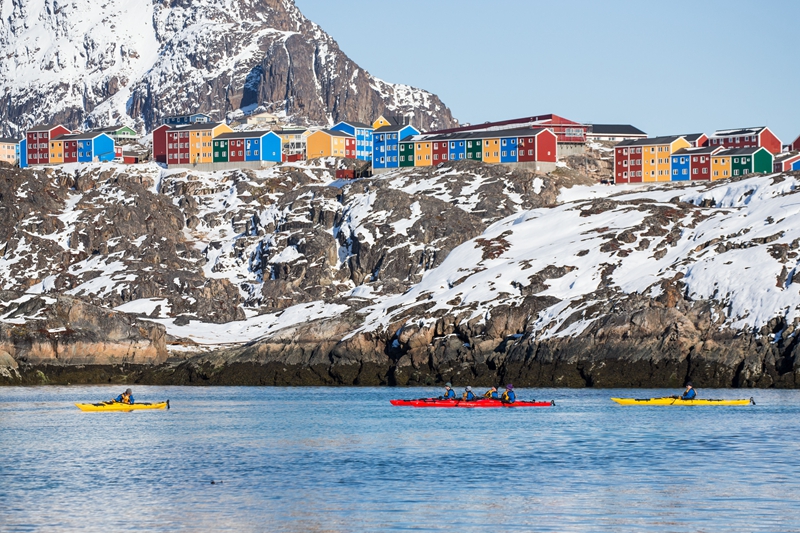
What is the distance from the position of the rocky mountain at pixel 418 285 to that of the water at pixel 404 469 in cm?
1890

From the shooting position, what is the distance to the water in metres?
43.4

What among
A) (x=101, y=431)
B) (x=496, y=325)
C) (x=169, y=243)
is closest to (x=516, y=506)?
(x=101, y=431)

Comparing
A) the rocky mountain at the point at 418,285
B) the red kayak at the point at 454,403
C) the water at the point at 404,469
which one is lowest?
the water at the point at 404,469

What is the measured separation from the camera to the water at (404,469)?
4341cm

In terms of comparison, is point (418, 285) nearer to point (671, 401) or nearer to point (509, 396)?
point (509, 396)

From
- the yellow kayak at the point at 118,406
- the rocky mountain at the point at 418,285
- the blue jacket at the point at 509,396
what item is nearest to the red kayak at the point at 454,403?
the blue jacket at the point at 509,396

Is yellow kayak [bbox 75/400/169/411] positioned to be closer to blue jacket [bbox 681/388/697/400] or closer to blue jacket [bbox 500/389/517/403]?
blue jacket [bbox 500/389/517/403]

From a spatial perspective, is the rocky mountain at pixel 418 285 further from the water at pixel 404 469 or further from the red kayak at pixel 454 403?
the red kayak at pixel 454 403

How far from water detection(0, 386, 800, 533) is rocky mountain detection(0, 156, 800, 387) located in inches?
744

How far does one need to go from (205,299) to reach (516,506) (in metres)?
120

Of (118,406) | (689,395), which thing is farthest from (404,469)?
(689,395)

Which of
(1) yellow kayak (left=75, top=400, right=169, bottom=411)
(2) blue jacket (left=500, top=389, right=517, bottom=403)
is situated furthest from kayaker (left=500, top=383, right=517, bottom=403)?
(1) yellow kayak (left=75, top=400, right=169, bottom=411)

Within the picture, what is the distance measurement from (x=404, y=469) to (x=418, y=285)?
91303 millimetres

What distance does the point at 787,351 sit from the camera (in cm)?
10612
